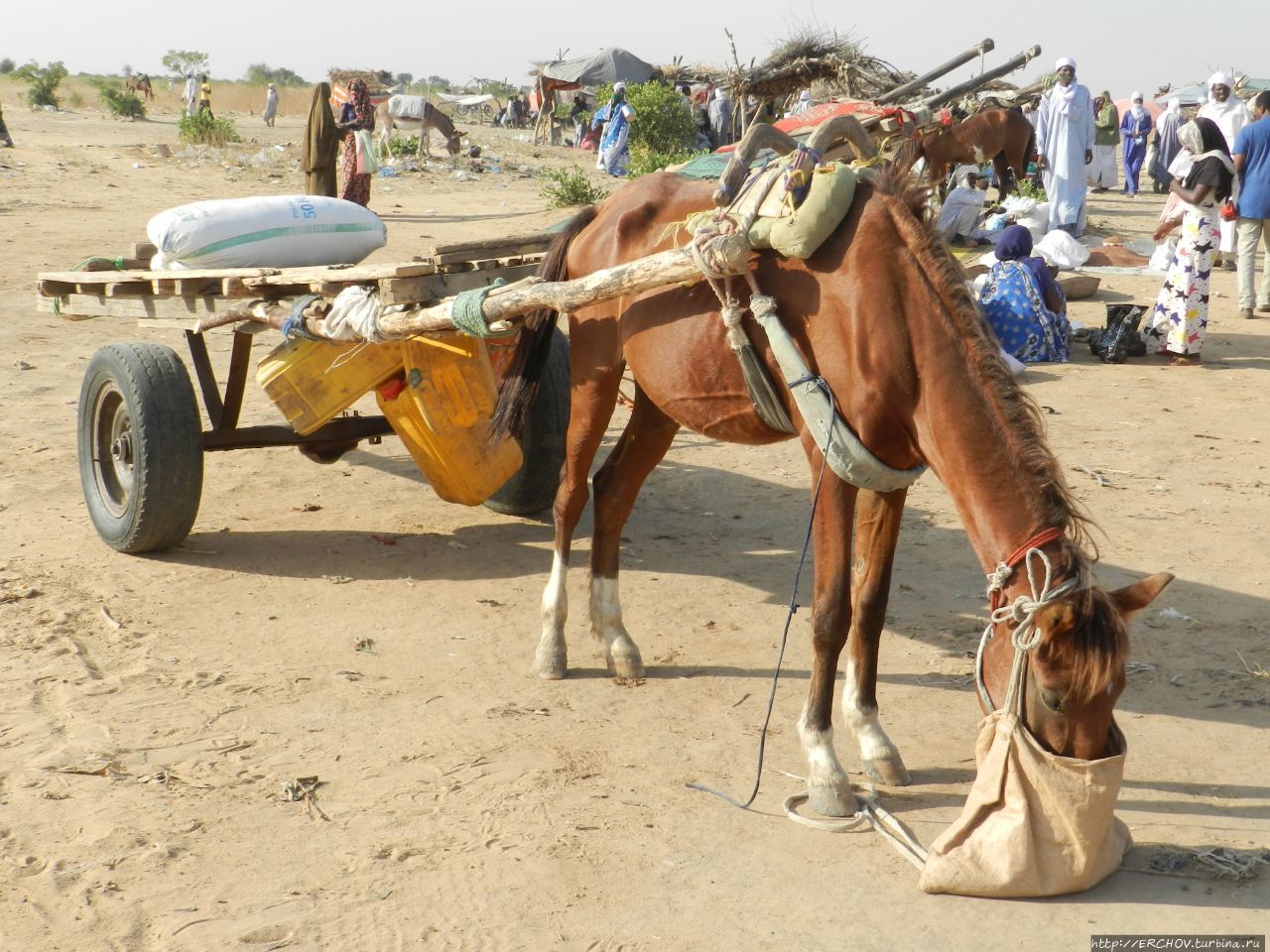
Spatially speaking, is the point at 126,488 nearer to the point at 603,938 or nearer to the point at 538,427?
the point at 538,427

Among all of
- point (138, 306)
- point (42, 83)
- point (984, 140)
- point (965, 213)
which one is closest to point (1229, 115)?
point (965, 213)

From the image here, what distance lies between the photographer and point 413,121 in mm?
31406

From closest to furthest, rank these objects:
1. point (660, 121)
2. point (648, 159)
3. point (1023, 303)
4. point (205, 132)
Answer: point (1023, 303)
point (648, 159)
point (660, 121)
point (205, 132)

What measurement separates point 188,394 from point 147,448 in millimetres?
345

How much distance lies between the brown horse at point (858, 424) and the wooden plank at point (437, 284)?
0.41 metres

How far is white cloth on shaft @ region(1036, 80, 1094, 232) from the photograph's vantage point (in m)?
16.0

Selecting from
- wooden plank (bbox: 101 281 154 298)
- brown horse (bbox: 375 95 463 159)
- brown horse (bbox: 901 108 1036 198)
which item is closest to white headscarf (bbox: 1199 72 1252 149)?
brown horse (bbox: 901 108 1036 198)

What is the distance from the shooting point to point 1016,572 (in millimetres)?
3170

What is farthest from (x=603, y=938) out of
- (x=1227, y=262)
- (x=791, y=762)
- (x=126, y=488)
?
(x=1227, y=262)

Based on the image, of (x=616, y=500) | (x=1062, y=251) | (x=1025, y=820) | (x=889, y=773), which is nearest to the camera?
(x=1025, y=820)

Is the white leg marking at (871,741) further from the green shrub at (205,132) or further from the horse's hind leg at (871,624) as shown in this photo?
the green shrub at (205,132)

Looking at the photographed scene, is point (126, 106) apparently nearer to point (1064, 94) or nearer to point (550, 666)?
point (1064, 94)

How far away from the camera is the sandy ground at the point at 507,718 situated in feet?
10.6

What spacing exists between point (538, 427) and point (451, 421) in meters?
0.93
